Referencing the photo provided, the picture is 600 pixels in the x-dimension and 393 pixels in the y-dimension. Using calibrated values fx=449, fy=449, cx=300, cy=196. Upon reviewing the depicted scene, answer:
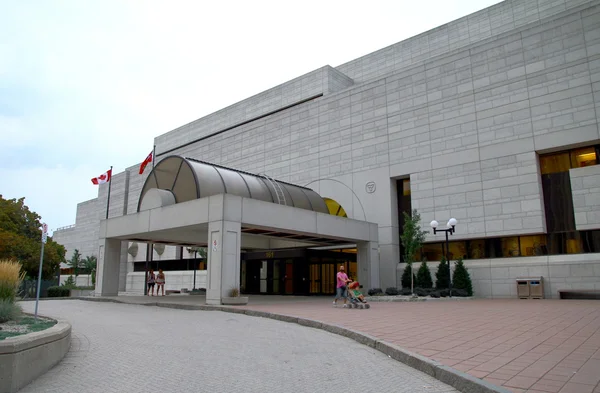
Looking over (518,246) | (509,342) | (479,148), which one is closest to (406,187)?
(479,148)

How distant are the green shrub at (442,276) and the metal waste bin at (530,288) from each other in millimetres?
3790

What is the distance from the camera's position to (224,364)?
7234 mm

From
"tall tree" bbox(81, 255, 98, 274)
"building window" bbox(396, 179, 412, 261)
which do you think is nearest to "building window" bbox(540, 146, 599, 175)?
"building window" bbox(396, 179, 412, 261)

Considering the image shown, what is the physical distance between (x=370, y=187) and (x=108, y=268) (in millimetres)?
17242

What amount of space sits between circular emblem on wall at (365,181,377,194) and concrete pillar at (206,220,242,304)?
44.6 feet

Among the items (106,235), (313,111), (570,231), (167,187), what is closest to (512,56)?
(570,231)

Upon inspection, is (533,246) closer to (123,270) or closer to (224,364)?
(224,364)

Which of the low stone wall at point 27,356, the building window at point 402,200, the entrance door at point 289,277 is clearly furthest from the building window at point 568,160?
the low stone wall at point 27,356

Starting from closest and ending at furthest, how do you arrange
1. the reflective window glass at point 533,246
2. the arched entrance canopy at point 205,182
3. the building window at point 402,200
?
the arched entrance canopy at point 205,182 < the reflective window glass at point 533,246 < the building window at point 402,200

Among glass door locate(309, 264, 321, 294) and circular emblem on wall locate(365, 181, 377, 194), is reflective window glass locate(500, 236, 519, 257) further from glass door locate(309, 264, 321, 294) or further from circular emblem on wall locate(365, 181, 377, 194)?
glass door locate(309, 264, 321, 294)

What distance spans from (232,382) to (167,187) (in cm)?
1984

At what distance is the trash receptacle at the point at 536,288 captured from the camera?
22539mm

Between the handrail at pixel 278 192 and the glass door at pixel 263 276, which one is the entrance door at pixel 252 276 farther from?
the handrail at pixel 278 192

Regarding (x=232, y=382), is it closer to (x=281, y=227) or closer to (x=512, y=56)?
(x=281, y=227)
